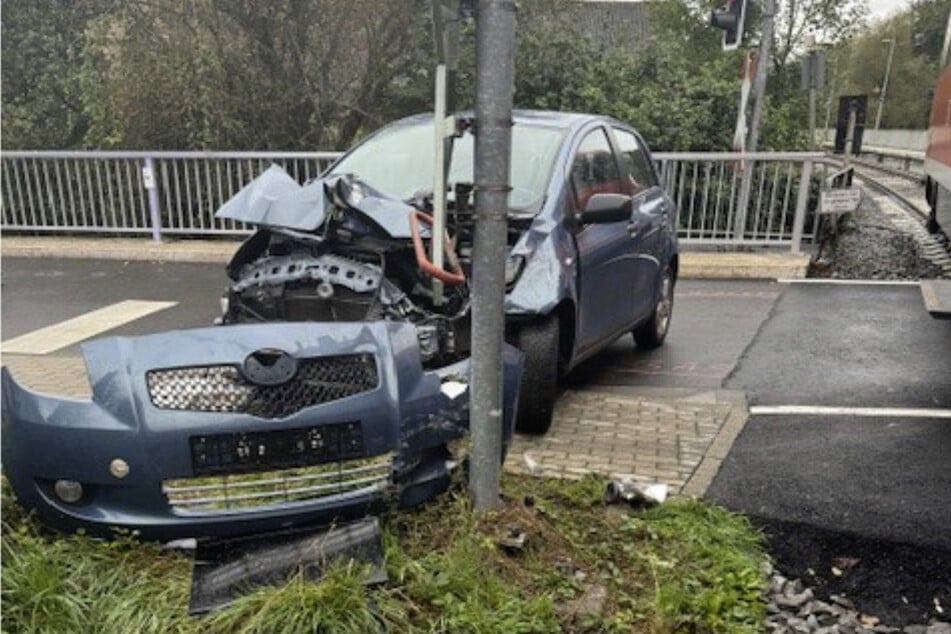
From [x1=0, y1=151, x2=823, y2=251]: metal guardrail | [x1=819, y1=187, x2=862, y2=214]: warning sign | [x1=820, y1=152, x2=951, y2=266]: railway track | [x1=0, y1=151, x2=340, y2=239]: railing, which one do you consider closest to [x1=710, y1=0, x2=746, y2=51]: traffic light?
[x1=0, y1=151, x2=823, y2=251]: metal guardrail

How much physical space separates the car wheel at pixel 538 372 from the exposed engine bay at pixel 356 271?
522 millimetres

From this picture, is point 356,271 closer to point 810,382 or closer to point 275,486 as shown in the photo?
point 275,486

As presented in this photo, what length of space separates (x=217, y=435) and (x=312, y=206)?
1.65 metres

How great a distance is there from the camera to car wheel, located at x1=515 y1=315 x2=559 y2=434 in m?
4.46

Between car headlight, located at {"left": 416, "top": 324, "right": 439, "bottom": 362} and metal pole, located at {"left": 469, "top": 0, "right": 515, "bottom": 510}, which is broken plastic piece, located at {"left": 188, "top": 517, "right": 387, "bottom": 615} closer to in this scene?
metal pole, located at {"left": 469, "top": 0, "right": 515, "bottom": 510}

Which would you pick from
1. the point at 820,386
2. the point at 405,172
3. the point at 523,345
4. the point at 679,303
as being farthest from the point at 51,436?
the point at 679,303

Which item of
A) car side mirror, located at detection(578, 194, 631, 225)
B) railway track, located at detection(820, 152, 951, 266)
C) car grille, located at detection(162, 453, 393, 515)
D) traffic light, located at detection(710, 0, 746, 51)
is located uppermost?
traffic light, located at detection(710, 0, 746, 51)

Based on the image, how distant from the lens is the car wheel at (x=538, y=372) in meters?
4.46

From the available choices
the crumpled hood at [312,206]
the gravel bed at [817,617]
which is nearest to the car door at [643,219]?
the crumpled hood at [312,206]

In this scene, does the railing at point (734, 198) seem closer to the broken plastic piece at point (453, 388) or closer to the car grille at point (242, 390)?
the broken plastic piece at point (453, 388)

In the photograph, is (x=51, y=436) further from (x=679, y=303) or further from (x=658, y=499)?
(x=679, y=303)

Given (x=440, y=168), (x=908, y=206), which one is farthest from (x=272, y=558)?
(x=908, y=206)

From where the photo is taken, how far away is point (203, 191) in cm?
1110

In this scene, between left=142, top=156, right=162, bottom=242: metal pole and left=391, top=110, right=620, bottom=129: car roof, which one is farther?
left=142, top=156, right=162, bottom=242: metal pole
